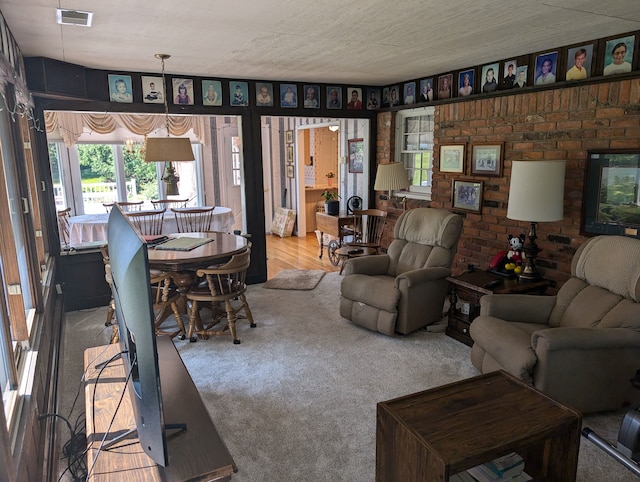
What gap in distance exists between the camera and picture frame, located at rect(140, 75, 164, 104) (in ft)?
14.9

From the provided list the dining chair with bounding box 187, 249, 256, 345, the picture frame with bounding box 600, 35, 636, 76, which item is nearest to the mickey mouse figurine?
the picture frame with bounding box 600, 35, 636, 76

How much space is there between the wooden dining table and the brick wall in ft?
7.77

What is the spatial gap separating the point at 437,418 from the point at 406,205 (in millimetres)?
3928

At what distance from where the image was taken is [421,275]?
3.83 m

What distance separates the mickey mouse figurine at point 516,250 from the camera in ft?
12.4

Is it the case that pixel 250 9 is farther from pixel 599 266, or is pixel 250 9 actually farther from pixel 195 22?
pixel 599 266

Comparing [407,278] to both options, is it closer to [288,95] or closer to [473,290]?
[473,290]

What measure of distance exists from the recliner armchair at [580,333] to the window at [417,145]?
2.40 m

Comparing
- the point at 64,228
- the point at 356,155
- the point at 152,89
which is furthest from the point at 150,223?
the point at 356,155

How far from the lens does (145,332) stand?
41.1 inches

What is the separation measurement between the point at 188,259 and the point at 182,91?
2.04 meters

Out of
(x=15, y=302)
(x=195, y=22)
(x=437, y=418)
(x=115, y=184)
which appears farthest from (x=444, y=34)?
(x=115, y=184)

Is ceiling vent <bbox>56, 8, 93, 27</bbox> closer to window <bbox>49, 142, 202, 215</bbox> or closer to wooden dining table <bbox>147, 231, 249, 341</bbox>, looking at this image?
wooden dining table <bbox>147, 231, 249, 341</bbox>

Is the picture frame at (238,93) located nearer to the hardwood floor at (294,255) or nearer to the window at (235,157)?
the hardwood floor at (294,255)
